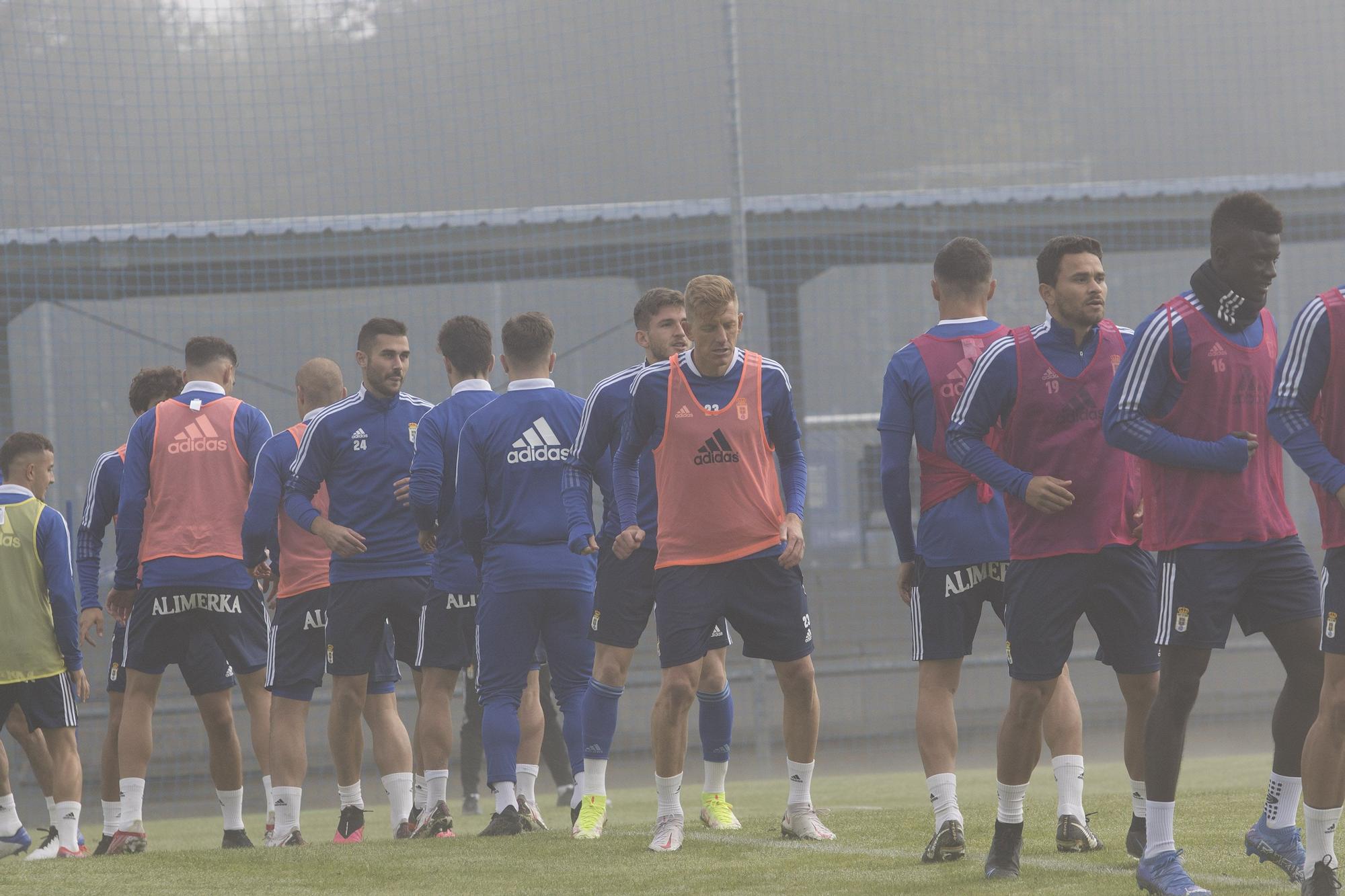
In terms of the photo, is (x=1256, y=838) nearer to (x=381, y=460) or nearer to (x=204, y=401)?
(x=381, y=460)

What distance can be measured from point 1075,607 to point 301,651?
12.4 feet

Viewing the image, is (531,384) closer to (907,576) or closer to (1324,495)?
(907,576)

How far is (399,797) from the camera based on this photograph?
7102 mm

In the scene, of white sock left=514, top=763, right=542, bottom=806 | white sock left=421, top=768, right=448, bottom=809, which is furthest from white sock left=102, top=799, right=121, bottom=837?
white sock left=514, top=763, right=542, bottom=806

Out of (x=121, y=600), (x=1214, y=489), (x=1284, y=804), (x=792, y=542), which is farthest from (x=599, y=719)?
(x=1214, y=489)

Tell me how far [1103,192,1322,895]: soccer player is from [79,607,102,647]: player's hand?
524 centimetres

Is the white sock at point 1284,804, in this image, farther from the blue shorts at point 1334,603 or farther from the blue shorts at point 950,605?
the blue shorts at point 950,605

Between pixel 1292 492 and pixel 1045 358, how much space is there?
12633mm

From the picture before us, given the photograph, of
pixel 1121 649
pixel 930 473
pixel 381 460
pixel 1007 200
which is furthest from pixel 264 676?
pixel 1007 200

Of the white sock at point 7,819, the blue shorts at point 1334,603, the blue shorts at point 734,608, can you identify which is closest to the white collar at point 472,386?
the blue shorts at point 734,608

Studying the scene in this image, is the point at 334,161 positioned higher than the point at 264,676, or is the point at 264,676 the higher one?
the point at 334,161

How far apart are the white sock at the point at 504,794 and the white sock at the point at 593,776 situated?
1.38ft

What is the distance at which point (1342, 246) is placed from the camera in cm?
1590

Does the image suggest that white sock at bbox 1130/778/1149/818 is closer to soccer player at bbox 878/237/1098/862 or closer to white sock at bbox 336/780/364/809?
soccer player at bbox 878/237/1098/862
